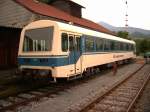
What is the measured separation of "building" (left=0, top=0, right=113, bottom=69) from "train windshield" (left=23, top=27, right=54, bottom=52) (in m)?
6.28

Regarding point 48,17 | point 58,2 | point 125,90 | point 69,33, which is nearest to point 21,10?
point 48,17

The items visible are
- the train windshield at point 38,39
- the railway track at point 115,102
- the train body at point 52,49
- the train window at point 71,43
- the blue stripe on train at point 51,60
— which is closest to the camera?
the railway track at point 115,102

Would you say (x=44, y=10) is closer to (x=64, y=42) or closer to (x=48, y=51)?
(x=64, y=42)

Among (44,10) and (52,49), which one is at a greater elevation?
(44,10)

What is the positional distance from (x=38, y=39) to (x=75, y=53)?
219cm

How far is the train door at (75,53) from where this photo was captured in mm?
12669

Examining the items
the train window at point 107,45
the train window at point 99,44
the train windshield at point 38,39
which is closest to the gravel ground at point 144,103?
the train windshield at point 38,39

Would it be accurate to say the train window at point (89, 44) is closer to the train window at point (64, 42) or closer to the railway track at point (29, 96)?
the railway track at point (29, 96)

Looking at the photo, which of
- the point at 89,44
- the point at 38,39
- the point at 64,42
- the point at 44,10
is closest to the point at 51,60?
the point at 64,42

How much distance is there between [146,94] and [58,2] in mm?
28671

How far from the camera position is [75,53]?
13.2m

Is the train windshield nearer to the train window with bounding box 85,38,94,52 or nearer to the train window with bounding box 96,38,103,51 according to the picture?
the train window with bounding box 85,38,94,52

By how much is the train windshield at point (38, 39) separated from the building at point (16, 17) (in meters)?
6.28

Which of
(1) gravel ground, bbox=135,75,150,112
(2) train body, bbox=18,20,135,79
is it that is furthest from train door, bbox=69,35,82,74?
(1) gravel ground, bbox=135,75,150,112
